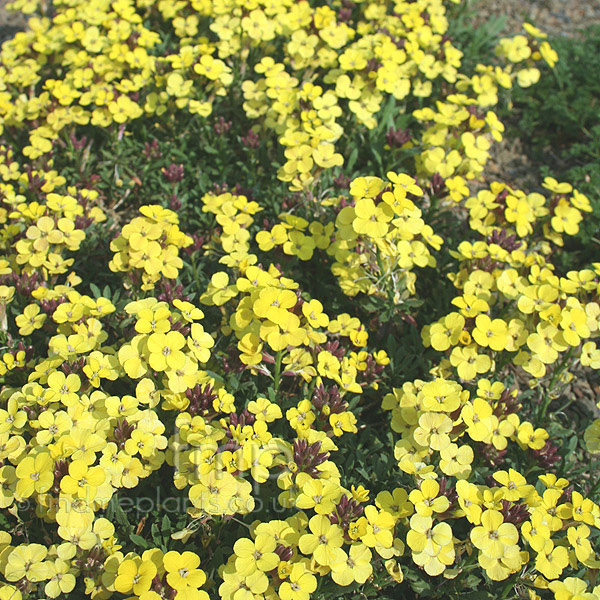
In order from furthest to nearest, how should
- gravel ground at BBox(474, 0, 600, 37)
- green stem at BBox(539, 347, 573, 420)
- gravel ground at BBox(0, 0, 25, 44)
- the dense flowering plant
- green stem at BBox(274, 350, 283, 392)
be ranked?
gravel ground at BBox(474, 0, 600, 37) < gravel ground at BBox(0, 0, 25, 44) < green stem at BBox(539, 347, 573, 420) < green stem at BBox(274, 350, 283, 392) < the dense flowering plant

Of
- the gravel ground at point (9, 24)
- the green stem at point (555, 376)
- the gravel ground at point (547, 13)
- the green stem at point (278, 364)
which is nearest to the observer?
the green stem at point (278, 364)

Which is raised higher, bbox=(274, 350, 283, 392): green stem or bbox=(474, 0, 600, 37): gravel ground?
bbox=(474, 0, 600, 37): gravel ground

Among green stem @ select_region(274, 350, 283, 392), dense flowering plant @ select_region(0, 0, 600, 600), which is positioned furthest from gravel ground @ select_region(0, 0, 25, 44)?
green stem @ select_region(274, 350, 283, 392)

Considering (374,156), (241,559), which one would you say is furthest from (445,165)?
(241,559)

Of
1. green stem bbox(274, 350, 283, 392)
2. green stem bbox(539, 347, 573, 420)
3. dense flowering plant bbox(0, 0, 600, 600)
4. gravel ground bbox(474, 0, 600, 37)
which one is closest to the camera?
dense flowering plant bbox(0, 0, 600, 600)

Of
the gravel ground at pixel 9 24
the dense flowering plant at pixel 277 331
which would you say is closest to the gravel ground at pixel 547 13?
the dense flowering plant at pixel 277 331

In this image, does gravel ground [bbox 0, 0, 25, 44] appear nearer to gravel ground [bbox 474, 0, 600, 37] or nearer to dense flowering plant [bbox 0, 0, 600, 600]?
dense flowering plant [bbox 0, 0, 600, 600]

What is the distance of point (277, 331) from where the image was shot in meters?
2.90

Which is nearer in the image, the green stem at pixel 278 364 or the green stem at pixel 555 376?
the green stem at pixel 278 364

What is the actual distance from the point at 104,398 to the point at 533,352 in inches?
92.6

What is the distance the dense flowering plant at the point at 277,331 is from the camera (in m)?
2.57

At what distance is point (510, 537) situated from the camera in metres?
2.49

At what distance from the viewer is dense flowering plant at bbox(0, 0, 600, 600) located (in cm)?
257

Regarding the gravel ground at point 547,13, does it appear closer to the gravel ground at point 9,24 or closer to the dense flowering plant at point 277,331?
the dense flowering plant at point 277,331
